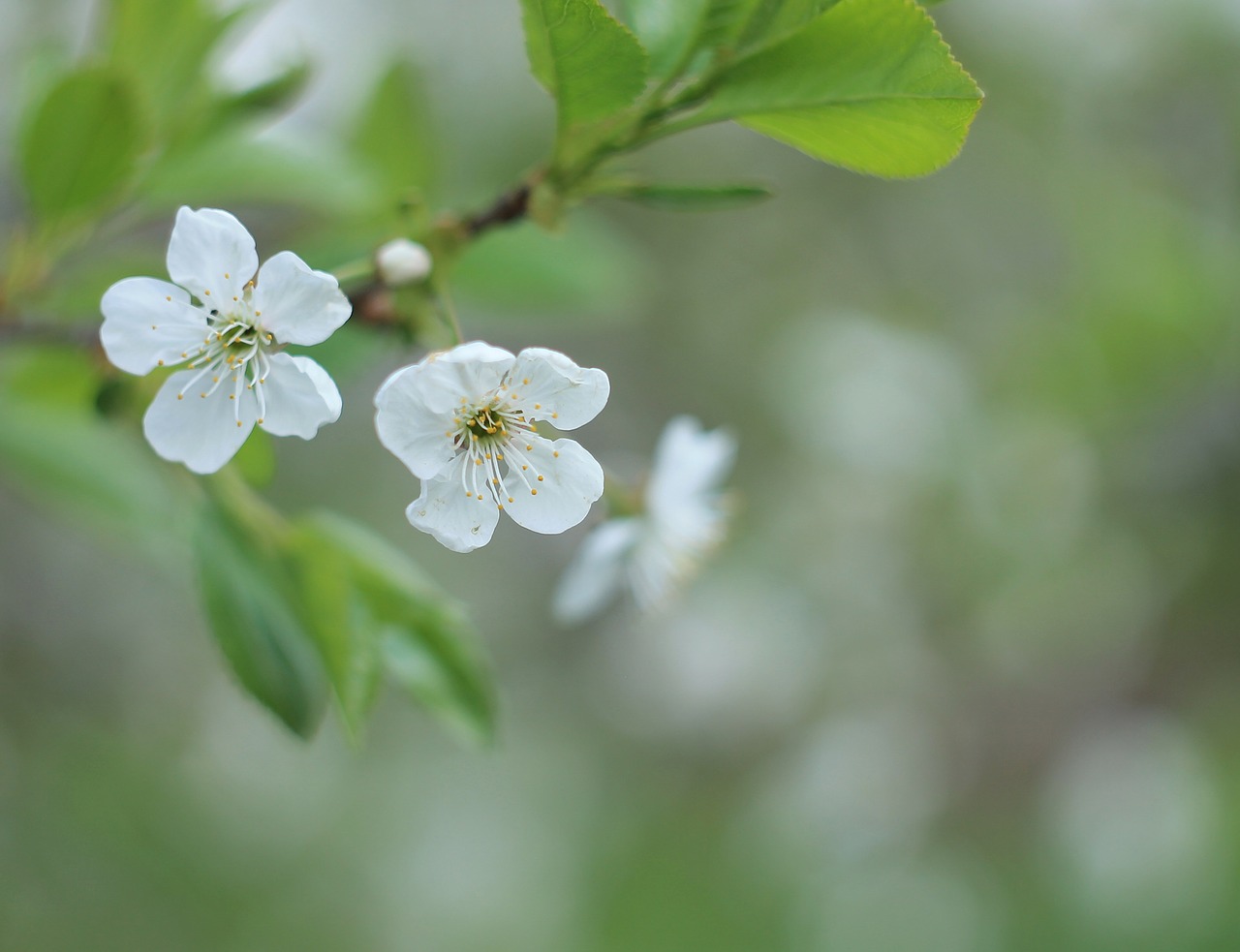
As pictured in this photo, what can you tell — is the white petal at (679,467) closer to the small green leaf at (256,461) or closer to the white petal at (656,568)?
the white petal at (656,568)

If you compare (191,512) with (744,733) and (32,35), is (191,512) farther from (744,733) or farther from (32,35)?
(744,733)

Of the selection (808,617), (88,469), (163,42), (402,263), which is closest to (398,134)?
(163,42)

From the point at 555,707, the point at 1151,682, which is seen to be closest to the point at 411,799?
the point at 555,707

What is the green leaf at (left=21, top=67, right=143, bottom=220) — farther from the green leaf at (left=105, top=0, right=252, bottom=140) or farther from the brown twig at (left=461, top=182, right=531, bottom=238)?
the brown twig at (left=461, top=182, right=531, bottom=238)

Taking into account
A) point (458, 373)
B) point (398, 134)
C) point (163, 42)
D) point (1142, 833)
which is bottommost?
point (458, 373)

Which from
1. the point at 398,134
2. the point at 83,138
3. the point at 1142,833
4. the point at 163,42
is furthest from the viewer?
the point at 1142,833

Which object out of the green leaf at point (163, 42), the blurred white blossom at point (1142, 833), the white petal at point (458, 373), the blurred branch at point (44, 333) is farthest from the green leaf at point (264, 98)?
the blurred white blossom at point (1142, 833)

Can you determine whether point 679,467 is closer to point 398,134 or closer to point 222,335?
point 222,335
